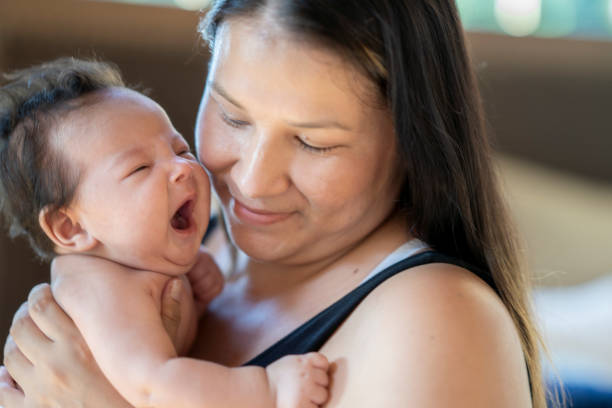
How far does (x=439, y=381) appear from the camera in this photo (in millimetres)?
1012

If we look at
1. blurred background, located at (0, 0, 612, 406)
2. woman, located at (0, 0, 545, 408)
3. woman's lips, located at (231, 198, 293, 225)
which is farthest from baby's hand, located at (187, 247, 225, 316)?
blurred background, located at (0, 0, 612, 406)

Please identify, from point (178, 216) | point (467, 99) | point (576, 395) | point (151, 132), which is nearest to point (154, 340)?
point (178, 216)

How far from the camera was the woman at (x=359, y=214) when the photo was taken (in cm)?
108

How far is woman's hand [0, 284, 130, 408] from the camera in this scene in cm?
126

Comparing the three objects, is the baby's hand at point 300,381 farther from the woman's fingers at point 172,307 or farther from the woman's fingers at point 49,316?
the woman's fingers at point 49,316

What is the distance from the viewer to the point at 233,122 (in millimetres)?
1316

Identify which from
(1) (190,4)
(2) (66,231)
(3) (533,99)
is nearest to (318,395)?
(2) (66,231)

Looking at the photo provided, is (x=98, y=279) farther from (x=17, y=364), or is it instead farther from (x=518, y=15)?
(x=518, y=15)

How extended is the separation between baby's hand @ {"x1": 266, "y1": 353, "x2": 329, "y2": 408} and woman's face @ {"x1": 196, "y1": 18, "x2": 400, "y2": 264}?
0.28m

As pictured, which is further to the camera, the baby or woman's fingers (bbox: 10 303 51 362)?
woman's fingers (bbox: 10 303 51 362)

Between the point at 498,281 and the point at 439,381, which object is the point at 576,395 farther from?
the point at 439,381

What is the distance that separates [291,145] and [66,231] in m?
0.46

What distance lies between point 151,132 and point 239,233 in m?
0.25

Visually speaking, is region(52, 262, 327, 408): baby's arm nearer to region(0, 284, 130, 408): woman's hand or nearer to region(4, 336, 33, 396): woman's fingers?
region(0, 284, 130, 408): woman's hand
